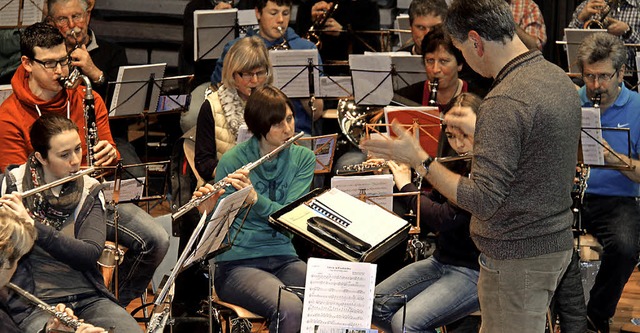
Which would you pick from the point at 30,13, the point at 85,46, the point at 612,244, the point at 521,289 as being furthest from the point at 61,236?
the point at 30,13

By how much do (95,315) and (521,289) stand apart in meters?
1.65

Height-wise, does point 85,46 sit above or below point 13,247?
above

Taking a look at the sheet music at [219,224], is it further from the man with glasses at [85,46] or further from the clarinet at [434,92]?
the man with glasses at [85,46]

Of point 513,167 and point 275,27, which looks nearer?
point 513,167

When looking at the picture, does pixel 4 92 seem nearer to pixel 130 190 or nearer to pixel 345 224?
pixel 130 190

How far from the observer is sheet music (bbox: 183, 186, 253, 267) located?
3.41m

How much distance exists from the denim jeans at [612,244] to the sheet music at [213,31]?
2742mm

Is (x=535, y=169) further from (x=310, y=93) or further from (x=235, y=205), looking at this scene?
(x=310, y=93)

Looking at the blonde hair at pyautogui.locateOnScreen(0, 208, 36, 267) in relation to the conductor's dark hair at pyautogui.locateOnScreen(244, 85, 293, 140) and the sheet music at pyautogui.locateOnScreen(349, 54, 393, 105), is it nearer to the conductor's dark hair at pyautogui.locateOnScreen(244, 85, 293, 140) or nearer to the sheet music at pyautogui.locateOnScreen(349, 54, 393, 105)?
the conductor's dark hair at pyautogui.locateOnScreen(244, 85, 293, 140)

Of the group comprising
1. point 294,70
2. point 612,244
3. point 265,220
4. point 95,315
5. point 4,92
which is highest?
point 4,92

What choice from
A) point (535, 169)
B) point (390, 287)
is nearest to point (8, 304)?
point (390, 287)

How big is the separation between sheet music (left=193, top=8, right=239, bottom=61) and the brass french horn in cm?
106

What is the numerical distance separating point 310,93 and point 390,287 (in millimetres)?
1900

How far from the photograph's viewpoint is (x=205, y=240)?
11.3ft
